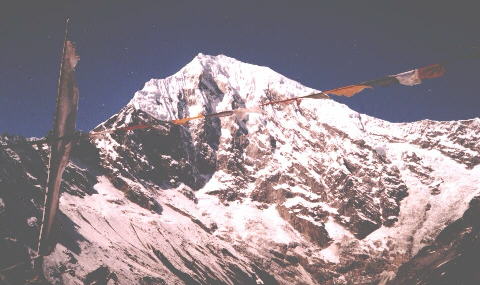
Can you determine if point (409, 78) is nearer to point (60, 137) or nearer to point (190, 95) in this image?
point (60, 137)

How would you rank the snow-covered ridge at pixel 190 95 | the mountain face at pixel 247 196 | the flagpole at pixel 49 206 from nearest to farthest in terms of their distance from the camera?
the flagpole at pixel 49 206
the mountain face at pixel 247 196
the snow-covered ridge at pixel 190 95

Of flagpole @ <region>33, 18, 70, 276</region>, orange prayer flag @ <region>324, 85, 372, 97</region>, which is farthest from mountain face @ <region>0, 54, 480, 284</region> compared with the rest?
orange prayer flag @ <region>324, 85, 372, 97</region>

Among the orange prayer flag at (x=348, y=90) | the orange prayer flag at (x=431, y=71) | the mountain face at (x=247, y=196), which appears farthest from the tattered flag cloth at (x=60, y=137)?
the mountain face at (x=247, y=196)

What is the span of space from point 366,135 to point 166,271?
139 meters

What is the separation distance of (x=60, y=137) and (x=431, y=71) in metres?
5.46

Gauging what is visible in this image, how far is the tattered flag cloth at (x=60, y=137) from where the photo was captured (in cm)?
462

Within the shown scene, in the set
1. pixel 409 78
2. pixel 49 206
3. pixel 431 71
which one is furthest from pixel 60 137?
pixel 431 71

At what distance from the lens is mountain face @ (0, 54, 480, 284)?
2472 inches

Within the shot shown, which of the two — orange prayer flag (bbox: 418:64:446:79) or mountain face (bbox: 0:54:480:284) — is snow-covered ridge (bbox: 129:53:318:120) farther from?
orange prayer flag (bbox: 418:64:446:79)

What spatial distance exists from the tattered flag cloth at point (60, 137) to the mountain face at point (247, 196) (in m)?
38.1

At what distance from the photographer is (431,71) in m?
6.23

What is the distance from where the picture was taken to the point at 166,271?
63.6m

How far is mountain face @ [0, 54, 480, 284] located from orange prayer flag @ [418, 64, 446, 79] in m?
40.3

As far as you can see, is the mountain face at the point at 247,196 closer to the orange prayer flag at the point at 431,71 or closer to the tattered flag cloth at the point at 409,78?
the tattered flag cloth at the point at 409,78
